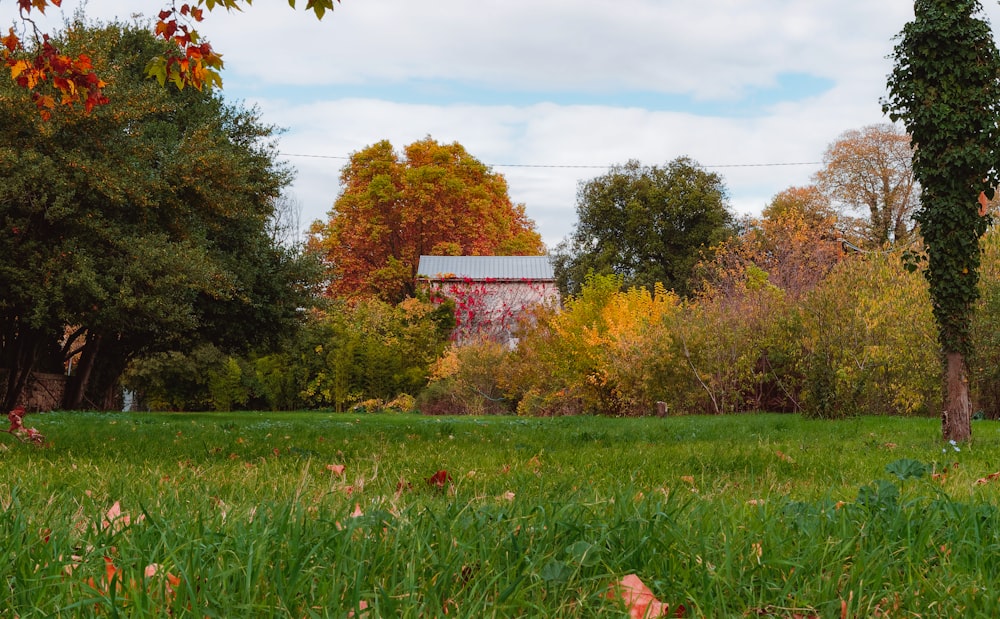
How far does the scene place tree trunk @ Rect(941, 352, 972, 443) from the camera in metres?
8.38

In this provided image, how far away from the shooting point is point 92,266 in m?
15.1

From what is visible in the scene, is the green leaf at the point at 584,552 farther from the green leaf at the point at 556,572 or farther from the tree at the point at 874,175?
the tree at the point at 874,175

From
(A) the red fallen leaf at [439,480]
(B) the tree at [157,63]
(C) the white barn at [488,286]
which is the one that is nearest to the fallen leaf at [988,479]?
(A) the red fallen leaf at [439,480]

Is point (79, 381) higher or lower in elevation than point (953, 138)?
lower

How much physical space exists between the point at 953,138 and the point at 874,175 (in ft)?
112

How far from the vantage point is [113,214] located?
16.5 m

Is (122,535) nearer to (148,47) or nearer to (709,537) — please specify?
(709,537)

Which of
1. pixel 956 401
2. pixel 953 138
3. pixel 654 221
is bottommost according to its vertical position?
pixel 956 401

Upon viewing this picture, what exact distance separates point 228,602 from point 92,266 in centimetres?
1536

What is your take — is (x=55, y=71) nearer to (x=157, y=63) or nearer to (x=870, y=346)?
(x=157, y=63)

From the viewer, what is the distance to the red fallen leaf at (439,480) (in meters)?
4.18

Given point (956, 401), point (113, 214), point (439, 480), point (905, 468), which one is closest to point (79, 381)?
point (113, 214)

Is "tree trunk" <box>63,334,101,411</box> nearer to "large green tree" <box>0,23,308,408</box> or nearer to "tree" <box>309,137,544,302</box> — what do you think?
"large green tree" <box>0,23,308,408</box>

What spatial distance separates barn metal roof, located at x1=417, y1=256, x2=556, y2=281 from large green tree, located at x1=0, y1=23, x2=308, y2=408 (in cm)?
1540
